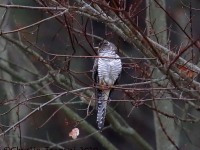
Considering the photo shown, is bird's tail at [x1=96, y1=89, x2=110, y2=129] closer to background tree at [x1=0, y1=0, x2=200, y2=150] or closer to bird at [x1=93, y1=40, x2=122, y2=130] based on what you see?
bird at [x1=93, y1=40, x2=122, y2=130]

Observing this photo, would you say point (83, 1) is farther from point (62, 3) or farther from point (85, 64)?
point (85, 64)

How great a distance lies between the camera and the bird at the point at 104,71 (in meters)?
5.85

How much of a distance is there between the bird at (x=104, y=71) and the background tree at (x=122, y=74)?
0.13m

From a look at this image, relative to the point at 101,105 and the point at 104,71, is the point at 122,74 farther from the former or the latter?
the point at 101,105

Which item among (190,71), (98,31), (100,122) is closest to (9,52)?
(98,31)

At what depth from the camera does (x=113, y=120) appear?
25.1 feet

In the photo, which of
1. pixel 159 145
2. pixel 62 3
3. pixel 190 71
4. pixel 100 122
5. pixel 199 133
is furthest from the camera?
pixel 199 133

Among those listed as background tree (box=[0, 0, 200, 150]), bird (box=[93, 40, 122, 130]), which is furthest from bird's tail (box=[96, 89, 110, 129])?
background tree (box=[0, 0, 200, 150])

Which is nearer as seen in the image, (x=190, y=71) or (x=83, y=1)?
(x=83, y=1)

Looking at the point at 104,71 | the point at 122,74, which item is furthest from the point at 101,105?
the point at 122,74

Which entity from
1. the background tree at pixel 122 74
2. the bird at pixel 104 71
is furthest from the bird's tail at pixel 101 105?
the background tree at pixel 122 74

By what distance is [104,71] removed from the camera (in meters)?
6.00

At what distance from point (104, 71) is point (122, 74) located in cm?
298

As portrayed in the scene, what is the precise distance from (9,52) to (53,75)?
3207mm
